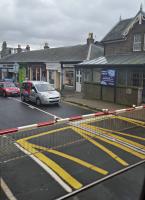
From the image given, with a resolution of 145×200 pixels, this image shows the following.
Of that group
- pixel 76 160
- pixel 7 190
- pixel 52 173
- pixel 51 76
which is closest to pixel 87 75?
pixel 51 76

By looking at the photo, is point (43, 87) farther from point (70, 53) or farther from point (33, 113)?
point (70, 53)

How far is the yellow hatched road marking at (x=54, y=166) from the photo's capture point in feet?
18.4

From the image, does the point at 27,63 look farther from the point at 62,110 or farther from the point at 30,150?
the point at 30,150

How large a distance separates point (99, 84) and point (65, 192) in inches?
603

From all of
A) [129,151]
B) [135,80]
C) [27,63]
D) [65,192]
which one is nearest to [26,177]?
[65,192]

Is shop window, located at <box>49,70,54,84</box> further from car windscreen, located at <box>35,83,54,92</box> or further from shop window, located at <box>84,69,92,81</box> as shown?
car windscreen, located at <box>35,83,54,92</box>

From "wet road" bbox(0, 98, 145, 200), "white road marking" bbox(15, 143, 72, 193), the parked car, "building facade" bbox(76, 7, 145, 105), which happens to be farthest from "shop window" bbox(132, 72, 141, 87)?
"white road marking" bbox(15, 143, 72, 193)

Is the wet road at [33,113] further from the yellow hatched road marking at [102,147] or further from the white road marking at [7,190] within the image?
the white road marking at [7,190]

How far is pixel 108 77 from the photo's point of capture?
746 inches

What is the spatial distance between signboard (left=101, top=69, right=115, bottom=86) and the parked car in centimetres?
398

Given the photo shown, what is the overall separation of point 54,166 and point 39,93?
12.2 meters

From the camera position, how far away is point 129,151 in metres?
7.73

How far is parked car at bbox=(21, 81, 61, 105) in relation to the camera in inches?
711

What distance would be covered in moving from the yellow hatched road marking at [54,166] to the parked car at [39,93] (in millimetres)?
9535
